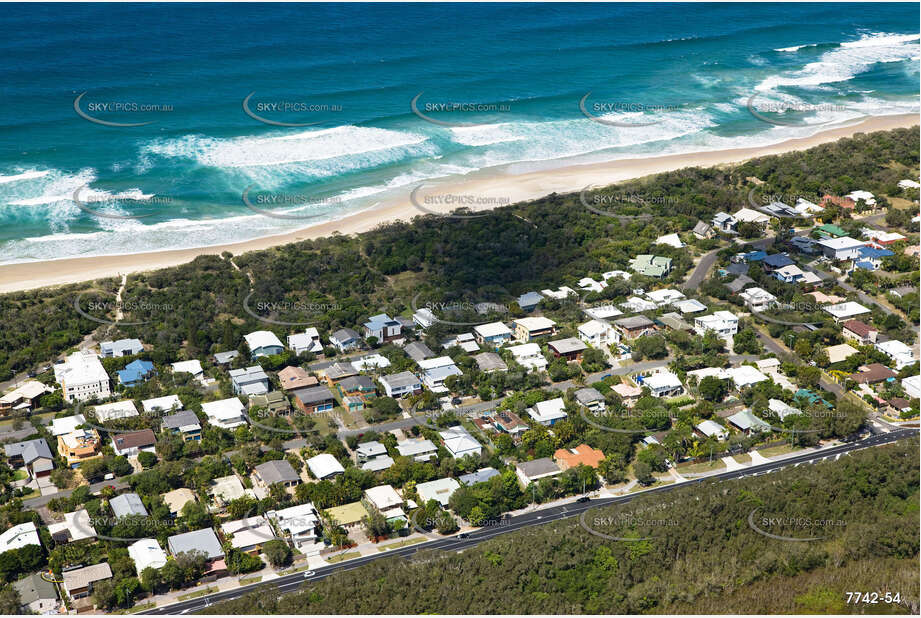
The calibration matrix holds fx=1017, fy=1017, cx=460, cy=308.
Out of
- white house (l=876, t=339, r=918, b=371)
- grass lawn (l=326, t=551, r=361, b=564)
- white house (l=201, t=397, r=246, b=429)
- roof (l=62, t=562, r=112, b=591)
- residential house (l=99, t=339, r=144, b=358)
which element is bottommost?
white house (l=876, t=339, r=918, b=371)

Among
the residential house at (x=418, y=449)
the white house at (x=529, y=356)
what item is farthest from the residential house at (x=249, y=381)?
the white house at (x=529, y=356)


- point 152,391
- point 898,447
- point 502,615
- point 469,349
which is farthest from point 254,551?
point 898,447

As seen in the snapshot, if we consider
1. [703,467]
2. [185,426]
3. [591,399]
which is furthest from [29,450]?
[703,467]

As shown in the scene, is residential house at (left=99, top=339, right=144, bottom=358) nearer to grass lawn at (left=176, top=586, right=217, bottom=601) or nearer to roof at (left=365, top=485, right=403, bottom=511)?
roof at (left=365, top=485, right=403, bottom=511)

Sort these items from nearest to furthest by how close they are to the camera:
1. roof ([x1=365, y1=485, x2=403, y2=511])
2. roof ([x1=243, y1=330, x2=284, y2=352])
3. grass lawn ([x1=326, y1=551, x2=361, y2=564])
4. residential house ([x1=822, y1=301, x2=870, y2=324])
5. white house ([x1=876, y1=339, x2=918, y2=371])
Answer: grass lawn ([x1=326, y1=551, x2=361, y2=564]), roof ([x1=365, y1=485, x2=403, y2=511]), white house ([x1=876, y1=339, x2=918, y2=371]), roof ([x1=243, y1=330, x2=284, y2=352]), residential house ([x1=822, y1=301, x2=870, y2=324])

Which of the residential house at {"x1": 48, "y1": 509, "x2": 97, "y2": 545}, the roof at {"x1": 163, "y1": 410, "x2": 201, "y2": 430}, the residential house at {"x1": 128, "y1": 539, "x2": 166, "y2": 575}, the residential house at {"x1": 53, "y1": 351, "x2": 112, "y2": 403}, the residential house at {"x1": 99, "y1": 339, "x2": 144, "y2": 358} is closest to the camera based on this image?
the residential house at {"x1": 128, "y1": 539, "x2": 166, "y2": 575}

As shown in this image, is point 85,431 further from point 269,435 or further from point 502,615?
point 502,615

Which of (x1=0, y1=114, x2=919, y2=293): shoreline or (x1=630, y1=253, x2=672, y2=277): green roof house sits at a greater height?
(x1=0, y1=114, x2=919, y2=293): shoreline

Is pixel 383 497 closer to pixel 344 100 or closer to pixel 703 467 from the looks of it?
pixel 703 467

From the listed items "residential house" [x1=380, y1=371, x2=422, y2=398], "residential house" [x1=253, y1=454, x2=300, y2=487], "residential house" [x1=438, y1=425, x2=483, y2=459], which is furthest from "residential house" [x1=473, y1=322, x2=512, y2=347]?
"residential house" [x1=253, y1=454, x2=300, y2=487]
